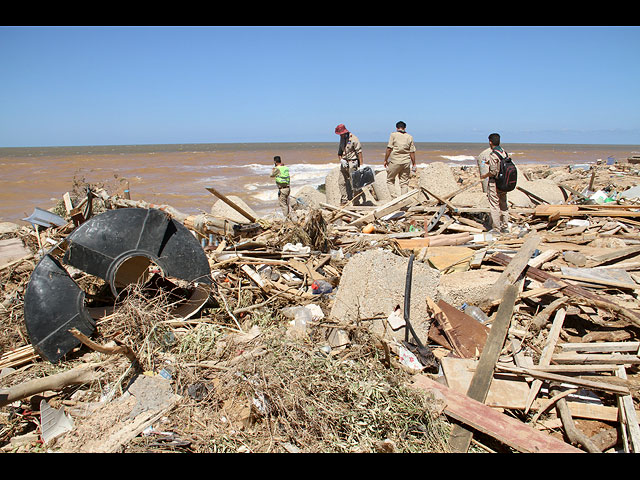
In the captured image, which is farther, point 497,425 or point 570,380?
point 570,380

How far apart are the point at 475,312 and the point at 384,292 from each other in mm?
1051

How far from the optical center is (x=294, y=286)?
5078 millimetres

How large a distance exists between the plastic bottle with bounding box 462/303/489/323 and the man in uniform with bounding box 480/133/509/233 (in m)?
3.65

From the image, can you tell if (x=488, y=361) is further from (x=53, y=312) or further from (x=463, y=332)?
(x=53, y=312)

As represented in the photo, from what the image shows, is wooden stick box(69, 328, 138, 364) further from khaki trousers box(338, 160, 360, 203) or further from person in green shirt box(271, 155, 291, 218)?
khaki trousers box(338, 160, 360, 203)

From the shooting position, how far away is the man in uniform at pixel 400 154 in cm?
965

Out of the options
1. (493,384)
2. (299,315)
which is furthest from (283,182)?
(493,384)

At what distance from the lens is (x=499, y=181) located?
23.1ft

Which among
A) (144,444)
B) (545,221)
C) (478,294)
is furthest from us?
(545,221)

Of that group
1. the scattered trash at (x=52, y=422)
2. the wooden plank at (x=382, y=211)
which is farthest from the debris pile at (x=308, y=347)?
the wooden plank at (x=382, y=211)
